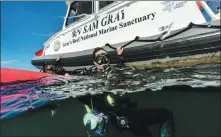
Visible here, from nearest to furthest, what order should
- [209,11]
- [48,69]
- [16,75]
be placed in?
[209,11]
[16,75]
[48,69]

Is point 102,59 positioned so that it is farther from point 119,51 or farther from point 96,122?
point 96,122

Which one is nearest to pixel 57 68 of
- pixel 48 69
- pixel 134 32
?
pixel 48 69

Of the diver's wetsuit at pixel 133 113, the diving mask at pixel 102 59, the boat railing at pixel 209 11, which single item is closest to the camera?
the boat railing at pixel 209 11

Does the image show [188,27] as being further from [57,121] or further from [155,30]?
[57,121]

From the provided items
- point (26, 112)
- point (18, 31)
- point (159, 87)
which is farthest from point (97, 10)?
point (26, 112)

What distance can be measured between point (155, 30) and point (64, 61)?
62cm

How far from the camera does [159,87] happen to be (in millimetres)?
1570

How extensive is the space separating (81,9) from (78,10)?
0.02 m

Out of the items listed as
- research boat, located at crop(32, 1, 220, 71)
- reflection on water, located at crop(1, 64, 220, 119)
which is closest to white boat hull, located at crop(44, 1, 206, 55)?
research boat, located at crop(32, 1, 220, 71)

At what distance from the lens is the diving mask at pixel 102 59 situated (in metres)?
1.72

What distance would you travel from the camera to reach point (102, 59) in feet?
5.69

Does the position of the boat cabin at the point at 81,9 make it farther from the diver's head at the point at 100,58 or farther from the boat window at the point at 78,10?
the diver's head at the point at 100,58

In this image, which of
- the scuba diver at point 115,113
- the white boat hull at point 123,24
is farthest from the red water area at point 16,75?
the scuba diver at point 115,113

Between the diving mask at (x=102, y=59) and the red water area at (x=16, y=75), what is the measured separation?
37 cm
